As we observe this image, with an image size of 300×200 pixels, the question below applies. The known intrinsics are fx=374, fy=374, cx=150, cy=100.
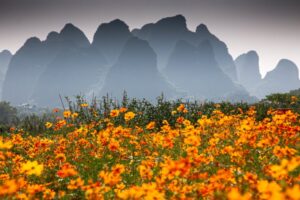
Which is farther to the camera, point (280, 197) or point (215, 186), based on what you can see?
point (215, 186)

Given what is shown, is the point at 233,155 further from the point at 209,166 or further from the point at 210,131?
the point at 210,131

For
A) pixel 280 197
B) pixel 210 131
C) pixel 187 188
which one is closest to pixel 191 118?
pixel 210 131

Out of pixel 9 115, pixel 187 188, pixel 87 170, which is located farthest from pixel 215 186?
pixel 9 115

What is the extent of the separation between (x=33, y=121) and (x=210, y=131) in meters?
16.4

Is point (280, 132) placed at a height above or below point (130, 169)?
above

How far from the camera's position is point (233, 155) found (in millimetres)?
5609

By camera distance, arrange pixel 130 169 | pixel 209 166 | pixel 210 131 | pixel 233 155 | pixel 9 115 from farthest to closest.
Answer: pixel 9 115 < pixel 210 131 < pixel 130 169 < pixel 209 166 < pixel 233 155

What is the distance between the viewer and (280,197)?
231cm

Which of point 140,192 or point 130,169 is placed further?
point 130,169

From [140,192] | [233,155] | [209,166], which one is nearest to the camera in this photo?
[140,192]

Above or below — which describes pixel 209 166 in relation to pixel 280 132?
below

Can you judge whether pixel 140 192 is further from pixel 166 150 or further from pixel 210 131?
pixel 210 131

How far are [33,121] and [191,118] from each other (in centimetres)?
1075

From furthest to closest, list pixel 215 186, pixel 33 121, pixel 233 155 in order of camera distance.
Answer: pixel 33 121 → pixel 233 155 → pixel 215 186
